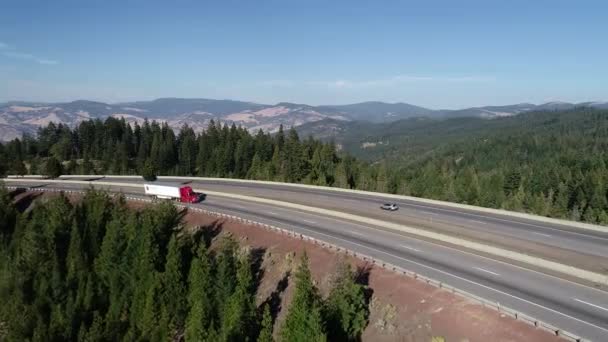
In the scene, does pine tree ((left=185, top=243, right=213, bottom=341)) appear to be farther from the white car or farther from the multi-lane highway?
the white car

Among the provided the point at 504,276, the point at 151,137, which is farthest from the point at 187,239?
the point at 151,137

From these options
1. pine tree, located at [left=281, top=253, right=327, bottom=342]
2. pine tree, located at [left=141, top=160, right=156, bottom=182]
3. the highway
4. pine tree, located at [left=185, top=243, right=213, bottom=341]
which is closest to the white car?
the highway

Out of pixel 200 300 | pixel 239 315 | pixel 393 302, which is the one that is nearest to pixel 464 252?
pixel 393 302

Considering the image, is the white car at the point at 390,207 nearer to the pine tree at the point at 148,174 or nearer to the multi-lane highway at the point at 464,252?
the multi-lane highway at the point at 464,252

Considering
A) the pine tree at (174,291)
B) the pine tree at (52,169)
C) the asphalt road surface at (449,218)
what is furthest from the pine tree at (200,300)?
the pine tree at (52,169)

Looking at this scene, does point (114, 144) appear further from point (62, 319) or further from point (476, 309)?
point (476, 309)

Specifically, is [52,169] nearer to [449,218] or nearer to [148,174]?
[148,174]
